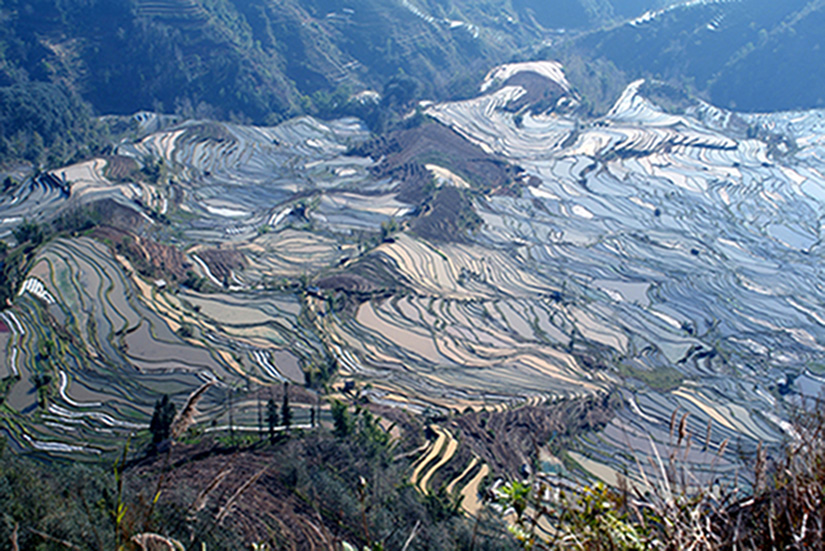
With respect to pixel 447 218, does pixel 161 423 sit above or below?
above

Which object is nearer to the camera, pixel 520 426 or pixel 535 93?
pixel 520 426

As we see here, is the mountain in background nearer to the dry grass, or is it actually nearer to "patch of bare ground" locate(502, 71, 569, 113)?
"patch of bare ground" locate(502, 71, 569, 113)

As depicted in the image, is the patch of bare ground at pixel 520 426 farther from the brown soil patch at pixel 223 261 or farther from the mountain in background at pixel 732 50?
the mountain in background at pixel 732 50

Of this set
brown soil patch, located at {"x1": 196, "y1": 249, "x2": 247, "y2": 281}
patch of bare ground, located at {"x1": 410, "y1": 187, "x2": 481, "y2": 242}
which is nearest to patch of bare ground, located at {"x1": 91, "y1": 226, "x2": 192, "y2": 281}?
brown soil patch, located at {"x1": 196, "y1": 249, "x2": 247, "y2": 281}

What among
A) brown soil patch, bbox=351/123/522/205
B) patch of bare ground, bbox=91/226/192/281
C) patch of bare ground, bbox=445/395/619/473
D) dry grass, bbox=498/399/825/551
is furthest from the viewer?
brown soil patch, bbox=351/123/522/205

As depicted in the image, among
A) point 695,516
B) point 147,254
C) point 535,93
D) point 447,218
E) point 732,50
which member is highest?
point 732,50

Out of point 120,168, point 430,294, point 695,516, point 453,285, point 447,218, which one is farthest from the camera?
point 120,168

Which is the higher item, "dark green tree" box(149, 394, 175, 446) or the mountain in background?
the mountain in background

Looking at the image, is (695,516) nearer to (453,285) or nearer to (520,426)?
(520,426)

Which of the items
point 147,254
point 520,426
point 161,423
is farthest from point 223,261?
point 520,426
